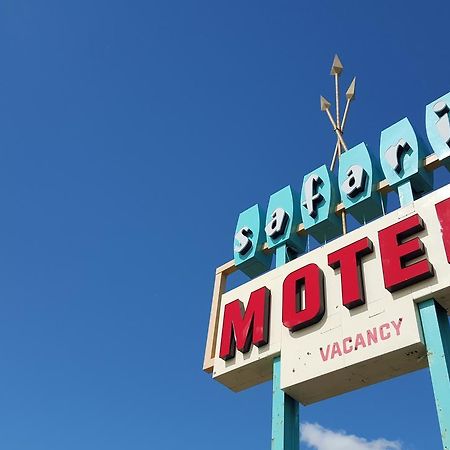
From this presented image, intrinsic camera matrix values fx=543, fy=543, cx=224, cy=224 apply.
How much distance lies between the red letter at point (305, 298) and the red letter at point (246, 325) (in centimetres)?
44

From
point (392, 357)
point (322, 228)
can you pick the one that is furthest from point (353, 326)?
point (322, 228)

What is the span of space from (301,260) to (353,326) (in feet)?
6.62

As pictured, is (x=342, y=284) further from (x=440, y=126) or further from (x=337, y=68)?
(x=337, y=68)

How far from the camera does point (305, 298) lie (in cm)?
951

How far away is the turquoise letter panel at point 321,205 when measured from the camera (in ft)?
34.7

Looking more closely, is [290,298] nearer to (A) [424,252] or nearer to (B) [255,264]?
(B) [255,264]

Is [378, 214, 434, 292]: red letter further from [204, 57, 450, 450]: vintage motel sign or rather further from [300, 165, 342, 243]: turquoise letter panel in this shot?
[300, 165, 342, 243]: turquoise letter panel

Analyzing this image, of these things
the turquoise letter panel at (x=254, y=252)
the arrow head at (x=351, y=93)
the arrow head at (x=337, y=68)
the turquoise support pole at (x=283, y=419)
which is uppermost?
Result: the arrow head at (x=337, y=68)

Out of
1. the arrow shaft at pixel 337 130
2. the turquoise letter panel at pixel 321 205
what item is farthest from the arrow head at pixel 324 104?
the turquoise letter panel at pixel 321 205

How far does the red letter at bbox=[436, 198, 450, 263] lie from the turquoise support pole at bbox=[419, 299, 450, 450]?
819mm

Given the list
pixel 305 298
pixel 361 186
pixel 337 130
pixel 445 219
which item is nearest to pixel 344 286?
pixel 305 298

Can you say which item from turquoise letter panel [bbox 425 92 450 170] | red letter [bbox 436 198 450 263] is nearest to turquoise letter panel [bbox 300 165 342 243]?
turquoise letter panel [bbox 425 92 450 170]

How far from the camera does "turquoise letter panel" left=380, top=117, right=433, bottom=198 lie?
962 cm

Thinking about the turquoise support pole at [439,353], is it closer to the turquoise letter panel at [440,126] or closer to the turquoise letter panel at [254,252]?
the turquoise letter panel at [440,126]
